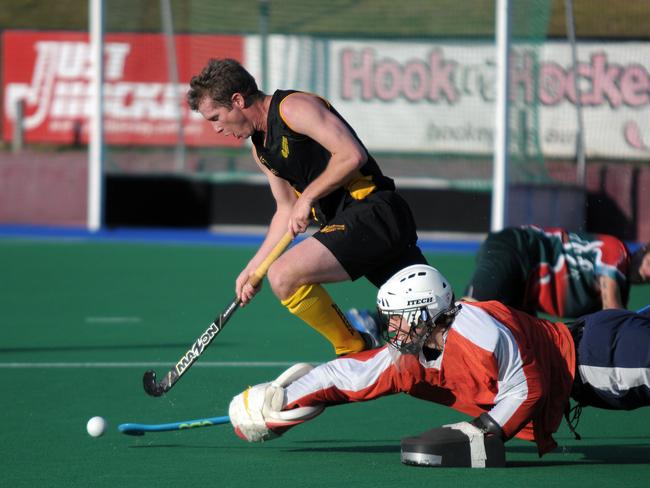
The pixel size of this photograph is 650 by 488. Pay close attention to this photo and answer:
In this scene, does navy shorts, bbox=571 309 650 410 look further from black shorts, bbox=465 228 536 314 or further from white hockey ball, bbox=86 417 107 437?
white hockey ball, bbox=86 417 107 437

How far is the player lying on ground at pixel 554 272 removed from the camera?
214 inches

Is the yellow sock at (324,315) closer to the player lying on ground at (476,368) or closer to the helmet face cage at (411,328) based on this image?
the player lying on ground at (476,368)

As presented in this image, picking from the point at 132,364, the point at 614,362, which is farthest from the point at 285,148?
the point at 132,364

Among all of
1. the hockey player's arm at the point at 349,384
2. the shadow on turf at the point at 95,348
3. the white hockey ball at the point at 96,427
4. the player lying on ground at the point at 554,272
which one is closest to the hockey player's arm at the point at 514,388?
the hockey player's arm at the point at 349,384

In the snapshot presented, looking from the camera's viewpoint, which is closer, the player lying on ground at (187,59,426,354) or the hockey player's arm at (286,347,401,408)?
the hockey player's arm at (286,347,401,408)

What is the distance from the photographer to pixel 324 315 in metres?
4.48

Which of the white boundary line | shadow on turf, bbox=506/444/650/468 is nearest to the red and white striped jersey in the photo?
shadow on turf, bbox=506/444/650/468

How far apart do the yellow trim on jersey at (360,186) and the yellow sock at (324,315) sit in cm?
38

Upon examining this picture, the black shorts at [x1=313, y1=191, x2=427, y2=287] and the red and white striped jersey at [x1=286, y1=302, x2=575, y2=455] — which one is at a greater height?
the black shorts at [x1=313, y1=191, x2=427, y2=287]

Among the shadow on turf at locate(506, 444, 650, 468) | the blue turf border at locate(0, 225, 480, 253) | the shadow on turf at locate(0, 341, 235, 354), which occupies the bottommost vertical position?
the shadow on turf at locate(0, 341, 235, 354)

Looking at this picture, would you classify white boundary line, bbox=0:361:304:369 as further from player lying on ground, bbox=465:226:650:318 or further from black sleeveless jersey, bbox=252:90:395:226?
black sleeveless jersey, bbox=252:90:395:226

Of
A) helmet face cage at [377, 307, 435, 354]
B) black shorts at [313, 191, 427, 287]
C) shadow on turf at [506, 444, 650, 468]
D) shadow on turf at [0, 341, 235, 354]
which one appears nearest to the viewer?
helmet face cage at [377, 307, 435, 354]

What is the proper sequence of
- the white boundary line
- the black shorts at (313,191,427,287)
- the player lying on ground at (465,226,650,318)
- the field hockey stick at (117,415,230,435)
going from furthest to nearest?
the white boundary line → the player lying on ground at (465,226,650,318) → the black shorts at (313,191,427,287) → the field hockey stick at (117,415,230,435)

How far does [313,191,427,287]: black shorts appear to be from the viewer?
439 cm
